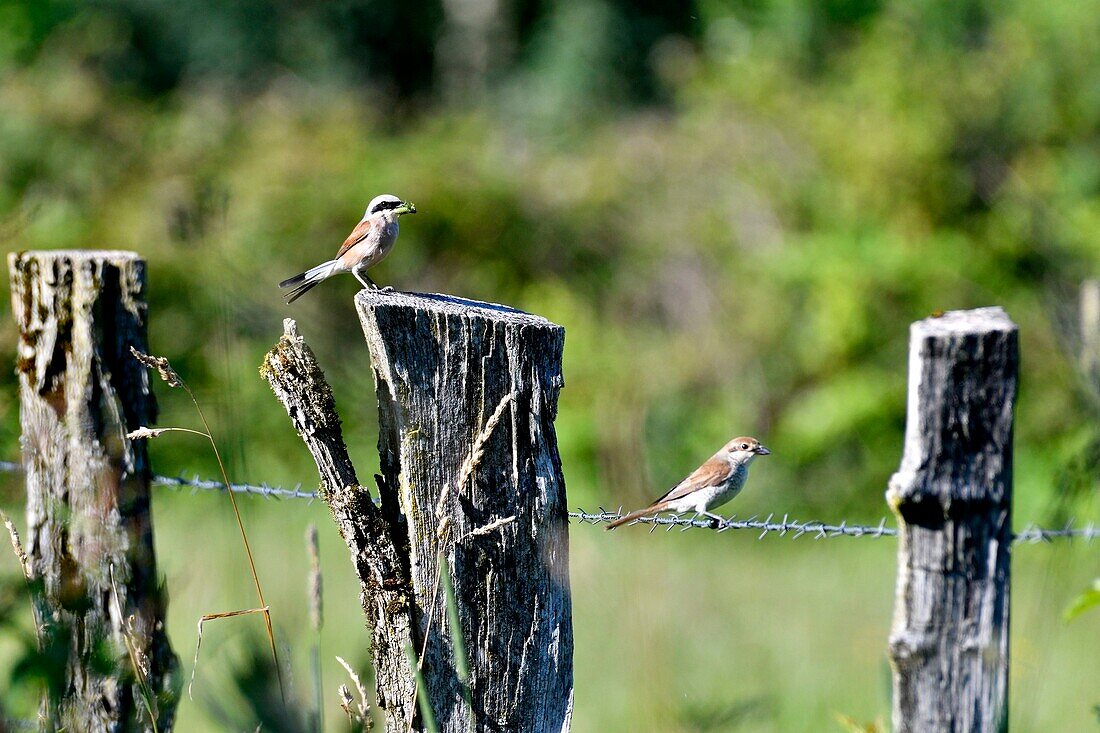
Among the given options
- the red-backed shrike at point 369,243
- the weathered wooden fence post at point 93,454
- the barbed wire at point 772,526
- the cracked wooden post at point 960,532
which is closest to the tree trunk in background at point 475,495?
the barbed wire at point 772,526

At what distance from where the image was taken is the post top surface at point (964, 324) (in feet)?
6.56

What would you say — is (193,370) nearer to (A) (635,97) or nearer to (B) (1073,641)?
(B) (1073,641)

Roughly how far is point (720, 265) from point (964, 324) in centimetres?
867

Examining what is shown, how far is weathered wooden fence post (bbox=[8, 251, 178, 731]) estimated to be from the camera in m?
3.04

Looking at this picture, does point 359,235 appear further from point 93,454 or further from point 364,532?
point 364,532

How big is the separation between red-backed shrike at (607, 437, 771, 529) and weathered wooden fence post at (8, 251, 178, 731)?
5.51 ft

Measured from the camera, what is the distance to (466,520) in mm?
2371

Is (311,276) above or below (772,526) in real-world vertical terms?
above

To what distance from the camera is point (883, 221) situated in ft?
32.2

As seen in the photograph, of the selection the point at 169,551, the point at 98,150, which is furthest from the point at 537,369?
the point at 98,150

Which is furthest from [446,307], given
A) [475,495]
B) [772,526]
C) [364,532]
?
[772,526]

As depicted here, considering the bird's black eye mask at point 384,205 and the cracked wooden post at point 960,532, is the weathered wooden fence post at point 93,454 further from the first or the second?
the cracked wooden post at point 960,532

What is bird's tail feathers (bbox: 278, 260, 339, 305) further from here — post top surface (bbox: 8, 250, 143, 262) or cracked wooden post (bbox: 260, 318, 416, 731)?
cracked wooden post (bbox: 260, 318, 416, 731)

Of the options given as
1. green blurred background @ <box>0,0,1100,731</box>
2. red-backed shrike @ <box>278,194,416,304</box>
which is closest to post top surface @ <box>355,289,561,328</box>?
red-backed shrike @ <box>278,194,416,304</box>
